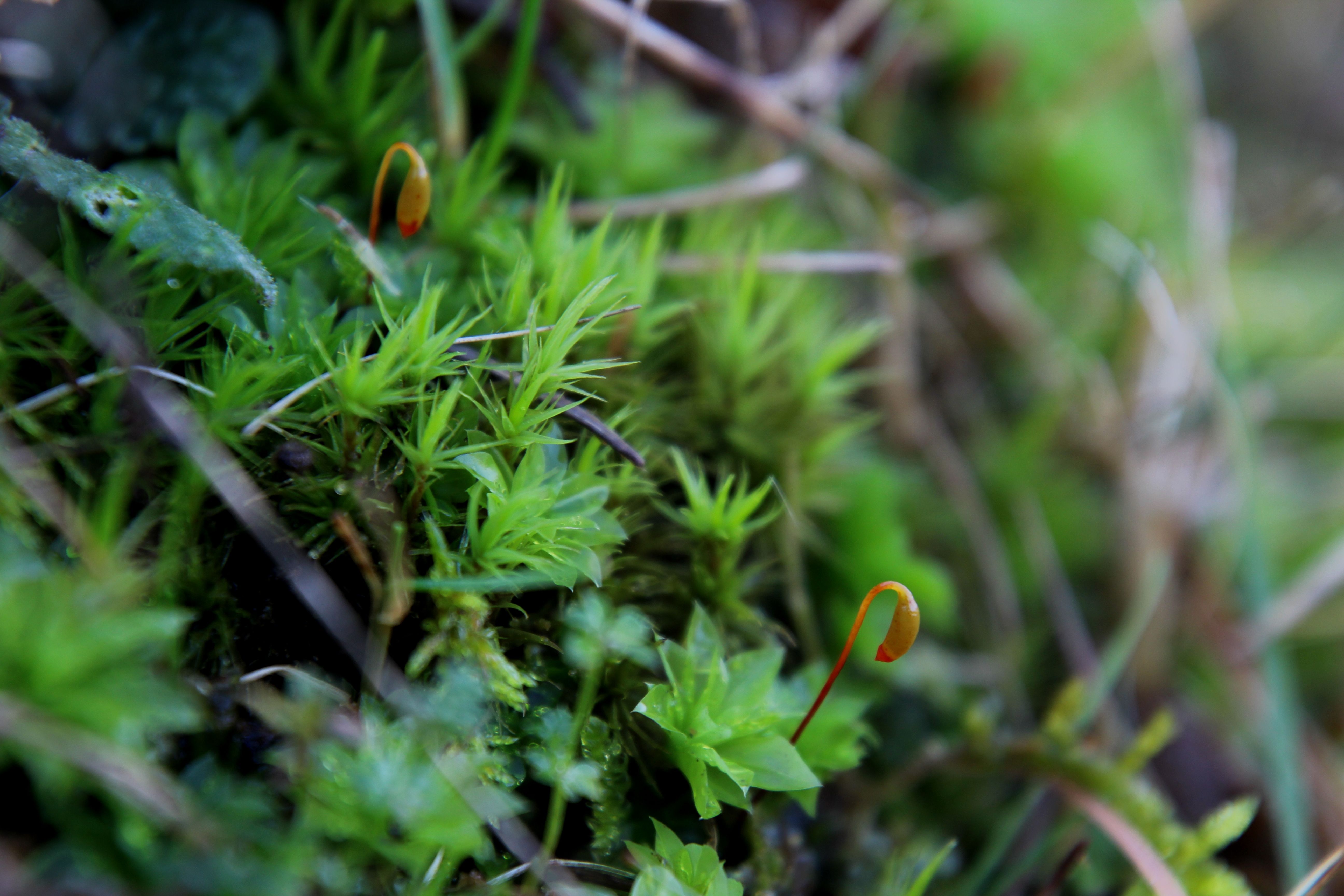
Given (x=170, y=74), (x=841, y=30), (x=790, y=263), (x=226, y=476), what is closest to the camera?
(x=226, y=476)

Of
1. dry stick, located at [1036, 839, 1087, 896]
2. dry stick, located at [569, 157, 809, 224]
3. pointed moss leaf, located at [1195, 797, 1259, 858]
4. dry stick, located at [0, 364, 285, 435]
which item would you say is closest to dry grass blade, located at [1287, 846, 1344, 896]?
pointed moss leaf, located at [1195, 797, 1259, 858]

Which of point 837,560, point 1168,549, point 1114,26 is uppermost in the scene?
point 1114,26

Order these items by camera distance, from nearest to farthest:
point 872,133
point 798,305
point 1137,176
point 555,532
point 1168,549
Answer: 1. point 555,532
2. point 798,305
3. point 1168,549
4. point 872,133
5. point 1137,176

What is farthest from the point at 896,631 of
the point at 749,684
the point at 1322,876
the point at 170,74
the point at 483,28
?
the point at 170,74

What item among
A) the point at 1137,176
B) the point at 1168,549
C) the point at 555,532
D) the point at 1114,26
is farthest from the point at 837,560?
the point at 1114,26

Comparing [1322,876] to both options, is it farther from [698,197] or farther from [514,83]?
[514,83]

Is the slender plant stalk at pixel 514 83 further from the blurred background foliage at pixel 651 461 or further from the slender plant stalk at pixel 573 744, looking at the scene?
the slender plant stalk at pixel 573 744

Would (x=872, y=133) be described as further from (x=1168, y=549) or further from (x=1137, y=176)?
(x=1168, y=549)
